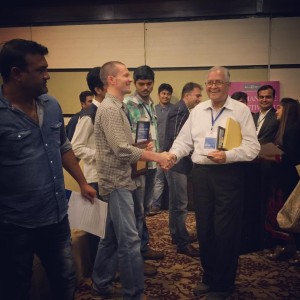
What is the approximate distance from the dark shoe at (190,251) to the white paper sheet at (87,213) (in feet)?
4.15

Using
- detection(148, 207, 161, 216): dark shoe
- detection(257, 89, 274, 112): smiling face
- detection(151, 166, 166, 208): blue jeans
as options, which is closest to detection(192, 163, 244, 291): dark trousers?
detection(257, 89, 274, 112): smiling face

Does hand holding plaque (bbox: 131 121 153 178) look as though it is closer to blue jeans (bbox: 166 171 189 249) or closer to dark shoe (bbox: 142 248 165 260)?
blue jeans (bbox: 166 171 189 249)

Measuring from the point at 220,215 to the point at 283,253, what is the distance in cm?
106

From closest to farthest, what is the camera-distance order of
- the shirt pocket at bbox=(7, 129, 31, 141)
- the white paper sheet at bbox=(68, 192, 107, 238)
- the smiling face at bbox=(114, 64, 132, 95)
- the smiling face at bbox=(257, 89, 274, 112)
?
the shirt pocket at bbox=(7, 129, 31, 141) < the white paper sheet at bbox=(68, 192, 107, 238) < the smiling face at bbox=(114, 64, 132, 95) < the smiling face at bbox=(257, 89, 274, 112)

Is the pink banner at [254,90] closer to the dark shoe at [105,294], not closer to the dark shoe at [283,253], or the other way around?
the dark shoe at [283,253]

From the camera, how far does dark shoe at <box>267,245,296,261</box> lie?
2864 mm

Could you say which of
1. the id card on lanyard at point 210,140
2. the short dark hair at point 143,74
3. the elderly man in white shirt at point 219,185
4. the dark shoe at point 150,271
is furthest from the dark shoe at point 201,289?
the short dark hair at point 143,74

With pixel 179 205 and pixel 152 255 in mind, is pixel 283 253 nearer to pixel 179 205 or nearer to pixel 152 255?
pixel 179 205

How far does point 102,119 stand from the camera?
1.94 m

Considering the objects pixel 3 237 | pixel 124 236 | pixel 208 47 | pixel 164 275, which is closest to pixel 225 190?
pixel 124 236

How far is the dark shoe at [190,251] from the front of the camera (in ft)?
9.58

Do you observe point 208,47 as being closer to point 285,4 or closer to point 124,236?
point 285,4

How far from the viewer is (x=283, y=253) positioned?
9.44 feet

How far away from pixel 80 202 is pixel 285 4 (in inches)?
159
